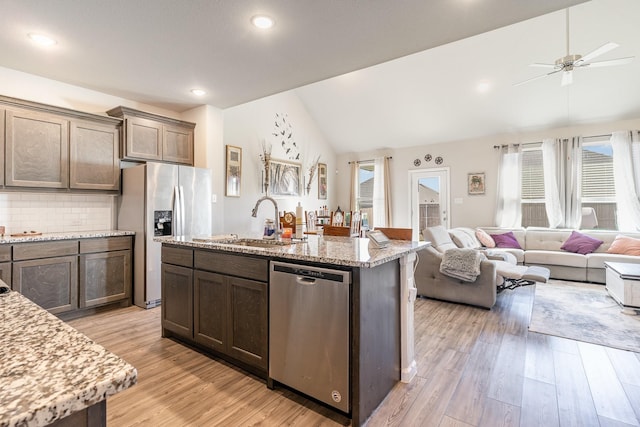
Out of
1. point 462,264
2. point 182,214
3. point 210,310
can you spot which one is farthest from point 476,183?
point 210,310

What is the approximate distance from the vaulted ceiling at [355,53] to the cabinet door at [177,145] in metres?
0.37

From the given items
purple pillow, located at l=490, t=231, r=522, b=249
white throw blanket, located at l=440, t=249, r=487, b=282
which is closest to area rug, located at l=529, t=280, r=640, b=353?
white throw blanket, located at l=440, t=249, r=487, b=282

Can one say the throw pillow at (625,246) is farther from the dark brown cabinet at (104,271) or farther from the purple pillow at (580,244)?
the dark brown cabinet at (104,271)

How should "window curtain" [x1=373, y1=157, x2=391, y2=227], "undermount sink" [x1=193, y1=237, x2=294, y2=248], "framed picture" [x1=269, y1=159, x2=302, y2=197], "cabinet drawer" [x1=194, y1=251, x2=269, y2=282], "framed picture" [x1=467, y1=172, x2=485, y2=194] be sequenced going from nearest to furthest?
"cabinet drawer" [x1=194, y1=251, x2=269, y2=282]
"undermount sink" [x1=193, y1=237, x2=294, y2=248]
"framed picture" [x1=269, y1=159, x2=302, y2=197]
"framed picture" [x1=467, y1=172, x2=485, y2=194]
"window curtain" [x1=373, y1=157, x2=391, y2=227]

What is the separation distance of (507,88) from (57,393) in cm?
651

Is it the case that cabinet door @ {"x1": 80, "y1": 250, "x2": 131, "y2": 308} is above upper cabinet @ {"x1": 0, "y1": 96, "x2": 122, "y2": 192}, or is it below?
below

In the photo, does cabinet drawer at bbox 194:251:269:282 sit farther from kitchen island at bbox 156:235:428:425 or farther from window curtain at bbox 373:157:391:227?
window curtain at bbox 373:157:391:227

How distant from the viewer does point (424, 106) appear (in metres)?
6.31

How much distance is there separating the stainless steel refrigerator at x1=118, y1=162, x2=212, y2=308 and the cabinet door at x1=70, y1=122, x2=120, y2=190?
16 cm

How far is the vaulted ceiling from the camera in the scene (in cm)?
232

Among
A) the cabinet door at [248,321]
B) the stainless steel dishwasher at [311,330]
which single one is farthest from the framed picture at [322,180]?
the stainless steel dishwasher at [311,330]

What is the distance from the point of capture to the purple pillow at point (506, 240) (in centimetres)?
572

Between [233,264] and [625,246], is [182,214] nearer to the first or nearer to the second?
[233,264]

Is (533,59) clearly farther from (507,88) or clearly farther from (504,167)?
(504,167)
